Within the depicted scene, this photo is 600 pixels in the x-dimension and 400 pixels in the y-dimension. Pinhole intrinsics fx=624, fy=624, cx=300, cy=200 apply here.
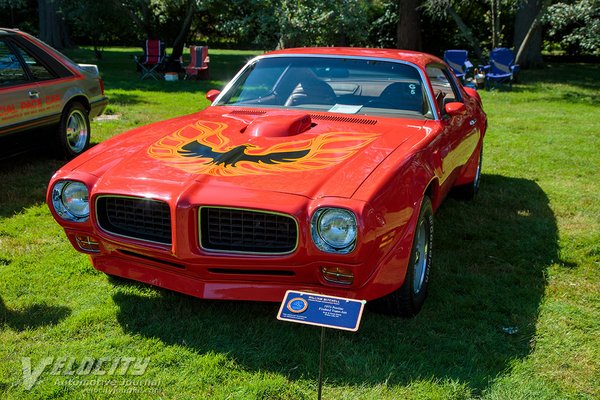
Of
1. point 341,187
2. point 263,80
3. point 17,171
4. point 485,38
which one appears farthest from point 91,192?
point 485,38

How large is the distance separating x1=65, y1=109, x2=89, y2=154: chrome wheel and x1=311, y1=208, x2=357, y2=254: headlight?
501 cm

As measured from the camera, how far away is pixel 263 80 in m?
4.92

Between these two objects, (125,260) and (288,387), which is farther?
(125,260)

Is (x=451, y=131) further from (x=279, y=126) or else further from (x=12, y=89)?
(x=12, y=89)

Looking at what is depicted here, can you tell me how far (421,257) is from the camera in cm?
382

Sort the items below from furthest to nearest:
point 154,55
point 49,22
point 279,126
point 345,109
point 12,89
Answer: point 49,22 < point 154,55 < point 12,89 < point 345,109 < point 279,126

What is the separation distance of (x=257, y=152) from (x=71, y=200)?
1.09 meters

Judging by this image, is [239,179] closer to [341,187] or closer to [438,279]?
[341,187]

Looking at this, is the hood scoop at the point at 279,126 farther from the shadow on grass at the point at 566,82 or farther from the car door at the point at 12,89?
the shadow on grass at the point at 566,82

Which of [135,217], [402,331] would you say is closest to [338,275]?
[402,331]

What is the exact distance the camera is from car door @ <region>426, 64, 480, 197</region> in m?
4.34

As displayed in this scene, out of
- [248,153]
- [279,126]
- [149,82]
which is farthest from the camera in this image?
[149,82]

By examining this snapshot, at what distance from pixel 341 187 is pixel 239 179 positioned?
0.54 metres

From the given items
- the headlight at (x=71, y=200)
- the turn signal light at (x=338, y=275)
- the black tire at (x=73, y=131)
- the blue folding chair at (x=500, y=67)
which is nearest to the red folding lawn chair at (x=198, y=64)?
the blue folding chair at (x=500, y=67)
